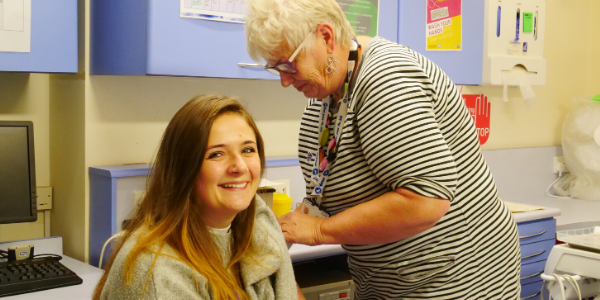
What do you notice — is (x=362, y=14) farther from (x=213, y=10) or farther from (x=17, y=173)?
(x=17, y=173)

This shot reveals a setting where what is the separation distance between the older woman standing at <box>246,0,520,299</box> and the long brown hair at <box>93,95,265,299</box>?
28cm

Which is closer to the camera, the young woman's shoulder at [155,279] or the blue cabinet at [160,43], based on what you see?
the young woman's shoulder at [155,279]

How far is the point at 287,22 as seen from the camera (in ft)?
4.79

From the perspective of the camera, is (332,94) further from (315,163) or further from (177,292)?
(177,292)

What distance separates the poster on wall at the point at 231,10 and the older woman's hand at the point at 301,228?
0.64 metres

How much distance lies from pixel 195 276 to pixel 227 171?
0.75ft

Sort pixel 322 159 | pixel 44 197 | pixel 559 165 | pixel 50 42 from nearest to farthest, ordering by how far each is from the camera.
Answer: pixel 322 159 → pixel 50 42 → pixel 44 197 → pixel 559 165

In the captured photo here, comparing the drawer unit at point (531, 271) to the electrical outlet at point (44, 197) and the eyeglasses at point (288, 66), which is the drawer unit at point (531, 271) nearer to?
the eyeglasses at point (288, 66)

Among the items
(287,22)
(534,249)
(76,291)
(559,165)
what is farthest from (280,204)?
(559,165)

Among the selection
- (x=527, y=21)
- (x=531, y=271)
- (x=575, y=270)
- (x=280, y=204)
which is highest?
(x=527, y=21)

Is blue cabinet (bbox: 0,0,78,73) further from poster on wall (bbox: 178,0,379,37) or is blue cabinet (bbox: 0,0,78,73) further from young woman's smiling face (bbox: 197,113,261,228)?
young woman's smiling face (bbox: 197,113,261,228)

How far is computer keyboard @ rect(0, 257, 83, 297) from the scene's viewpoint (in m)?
1.67

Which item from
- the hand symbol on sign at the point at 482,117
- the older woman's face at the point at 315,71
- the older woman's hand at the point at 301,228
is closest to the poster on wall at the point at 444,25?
the hand symbol on sign at the point at 482,117

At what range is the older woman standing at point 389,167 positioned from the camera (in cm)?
136
